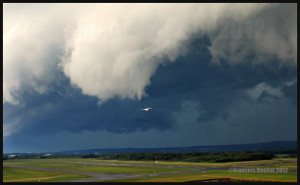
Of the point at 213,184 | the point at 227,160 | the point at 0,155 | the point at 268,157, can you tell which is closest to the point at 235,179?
the point at 213,184

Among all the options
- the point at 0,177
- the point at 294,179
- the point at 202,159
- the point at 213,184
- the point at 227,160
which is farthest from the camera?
the point at 202,159

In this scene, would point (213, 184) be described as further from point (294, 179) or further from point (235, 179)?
point (294, 179)

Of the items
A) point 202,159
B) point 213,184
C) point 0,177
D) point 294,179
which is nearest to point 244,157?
point 202,159

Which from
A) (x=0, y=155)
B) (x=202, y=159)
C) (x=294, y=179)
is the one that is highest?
(x=0, y=155)

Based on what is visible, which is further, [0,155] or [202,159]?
[202,159]

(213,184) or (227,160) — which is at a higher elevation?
(213,184)

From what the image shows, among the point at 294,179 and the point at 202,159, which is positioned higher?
the point at 294,179

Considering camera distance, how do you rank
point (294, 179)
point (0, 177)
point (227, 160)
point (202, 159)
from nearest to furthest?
point (294, 179)
point (0, 177)
point (227, 160)
point (202, 159)

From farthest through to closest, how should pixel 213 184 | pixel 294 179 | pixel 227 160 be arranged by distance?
1. pixel 227 160
2. pixel 294 179
3. pixel 213 184

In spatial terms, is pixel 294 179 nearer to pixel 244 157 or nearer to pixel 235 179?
pixel 235 179
